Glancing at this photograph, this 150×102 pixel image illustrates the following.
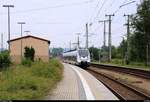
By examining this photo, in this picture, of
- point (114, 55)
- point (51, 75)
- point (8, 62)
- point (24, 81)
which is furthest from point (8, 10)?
point (114, 55)

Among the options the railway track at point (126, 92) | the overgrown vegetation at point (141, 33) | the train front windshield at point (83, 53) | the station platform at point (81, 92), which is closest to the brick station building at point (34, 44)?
the overgrown vegetation at point (141, 33)

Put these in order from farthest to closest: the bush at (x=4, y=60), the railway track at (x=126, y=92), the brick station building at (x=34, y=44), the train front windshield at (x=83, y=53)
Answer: the brick station building at (x=34, y=44) → the train front windshield at (x=83, y=53) → the bush at (x=4, y=60) → the railway track at (x=126, y=92)

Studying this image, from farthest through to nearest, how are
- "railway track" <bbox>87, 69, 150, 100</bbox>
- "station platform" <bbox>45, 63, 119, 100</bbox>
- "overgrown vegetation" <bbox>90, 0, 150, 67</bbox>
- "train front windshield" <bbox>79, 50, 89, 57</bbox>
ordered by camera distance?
"overgrown vegetation" <bbox>90, 0, 150, 67</bbox>
"train front windshield" <bbox>79, 50, 89, 57</bbox>
"railway track" <bbox>87, 69, 150, 100</bbox>
"station platform" <bbox>45, 63, 119, 100</bbox>

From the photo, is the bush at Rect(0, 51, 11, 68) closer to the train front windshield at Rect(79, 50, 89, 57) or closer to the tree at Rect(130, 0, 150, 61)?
the train front windshield at Rect(79, 50, 89, 57)

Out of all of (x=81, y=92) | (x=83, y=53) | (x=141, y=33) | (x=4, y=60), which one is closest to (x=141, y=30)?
(x=141, y=33)

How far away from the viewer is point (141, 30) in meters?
78.1

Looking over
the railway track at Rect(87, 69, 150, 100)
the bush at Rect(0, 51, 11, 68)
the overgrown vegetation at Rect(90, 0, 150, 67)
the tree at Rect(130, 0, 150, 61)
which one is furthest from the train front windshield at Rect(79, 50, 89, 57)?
the railway track at Rect(87, 69, 150, 100)

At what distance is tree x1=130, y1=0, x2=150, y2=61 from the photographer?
76.4 m

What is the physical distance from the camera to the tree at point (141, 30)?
3009 inches

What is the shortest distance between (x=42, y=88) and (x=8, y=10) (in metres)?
42.4

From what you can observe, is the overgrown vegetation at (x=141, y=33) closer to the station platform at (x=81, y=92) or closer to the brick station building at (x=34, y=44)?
the brick station building at (x=34, y=44)

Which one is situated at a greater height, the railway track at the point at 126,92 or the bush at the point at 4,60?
the bush at the point at 4,60

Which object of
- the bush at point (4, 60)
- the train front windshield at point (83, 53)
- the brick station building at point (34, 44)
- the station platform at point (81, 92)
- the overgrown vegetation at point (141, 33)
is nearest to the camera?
the station platform at point (81, 92)

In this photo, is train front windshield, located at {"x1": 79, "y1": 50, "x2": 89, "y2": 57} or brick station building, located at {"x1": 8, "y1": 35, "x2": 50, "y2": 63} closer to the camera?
train front windshield, located at {"x1": 79, "y1": 50, "x2": 89, "y2": 57}
